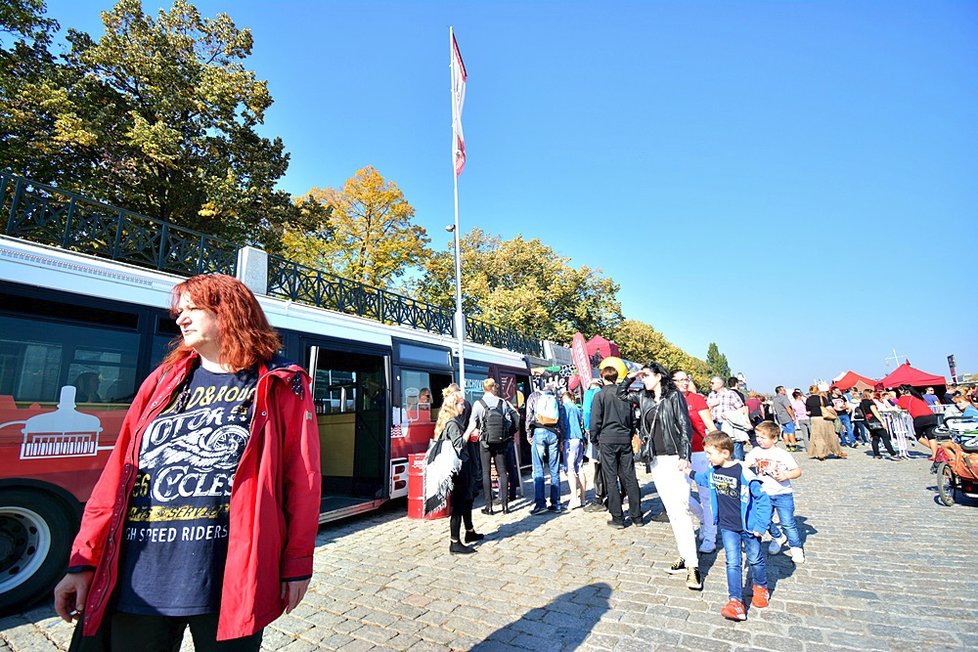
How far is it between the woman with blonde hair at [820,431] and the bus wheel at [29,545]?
15266 millimetres

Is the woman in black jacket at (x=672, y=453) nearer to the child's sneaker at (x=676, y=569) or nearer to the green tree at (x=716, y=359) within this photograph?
the child's sneaker at (x=676, y=569)

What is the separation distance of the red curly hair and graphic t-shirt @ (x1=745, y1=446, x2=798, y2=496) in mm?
4541

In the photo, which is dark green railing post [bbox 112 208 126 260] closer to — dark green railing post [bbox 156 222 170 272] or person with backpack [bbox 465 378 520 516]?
dark green railing post [bbox 156 222 170 272]

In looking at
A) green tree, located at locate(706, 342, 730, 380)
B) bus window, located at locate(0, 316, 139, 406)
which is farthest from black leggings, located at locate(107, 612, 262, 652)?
green tree, located at locate(706, 342, 730, 380)

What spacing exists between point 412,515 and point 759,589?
15.9 feet

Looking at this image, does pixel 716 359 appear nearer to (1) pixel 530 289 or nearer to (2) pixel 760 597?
(1) pixel 530 289

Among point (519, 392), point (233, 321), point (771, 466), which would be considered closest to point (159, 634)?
point (233, 321)

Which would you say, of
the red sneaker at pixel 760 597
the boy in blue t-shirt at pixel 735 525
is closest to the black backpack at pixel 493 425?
the boy in blue t-shirt at pixel 735 525

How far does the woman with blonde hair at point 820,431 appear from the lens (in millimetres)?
12414

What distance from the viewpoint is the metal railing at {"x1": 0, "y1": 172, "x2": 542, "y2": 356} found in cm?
601

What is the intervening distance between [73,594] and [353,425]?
6.49 meters

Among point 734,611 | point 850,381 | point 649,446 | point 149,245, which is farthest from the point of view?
point 850,381

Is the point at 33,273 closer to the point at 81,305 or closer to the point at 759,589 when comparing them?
the point at 81,305

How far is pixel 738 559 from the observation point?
3379 mm
